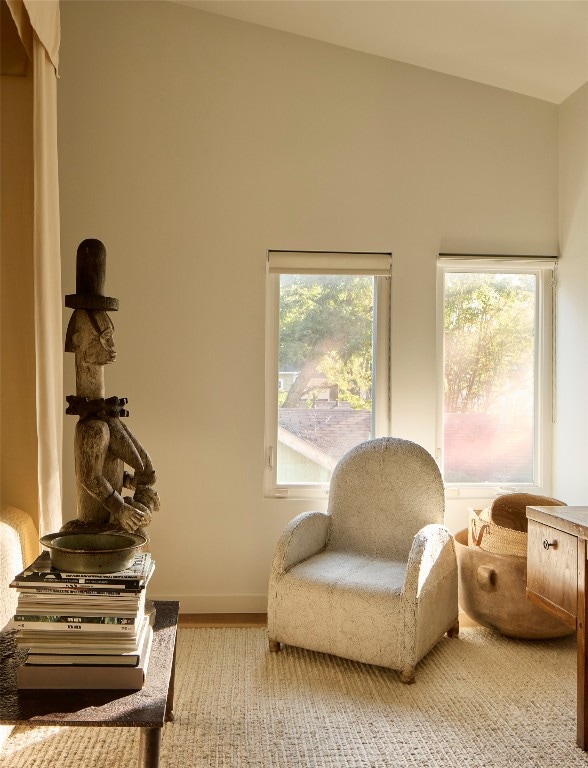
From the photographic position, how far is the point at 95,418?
1668 mm

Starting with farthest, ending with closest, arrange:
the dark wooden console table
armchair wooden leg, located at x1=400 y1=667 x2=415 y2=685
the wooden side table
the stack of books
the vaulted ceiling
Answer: the vaulted ceiling → armchair wooden leg, located at x1=400 y1=667 x2=415 y2=685 → the wooden side table → the stack of books → the dark wooden console table

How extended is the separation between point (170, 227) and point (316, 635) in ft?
6.84

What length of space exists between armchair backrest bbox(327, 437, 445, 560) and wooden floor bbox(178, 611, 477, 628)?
1.87 ft

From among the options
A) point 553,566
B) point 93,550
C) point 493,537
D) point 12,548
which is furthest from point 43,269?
point 493,537

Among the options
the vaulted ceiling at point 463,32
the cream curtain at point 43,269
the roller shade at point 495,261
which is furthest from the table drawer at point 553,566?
the vaulted ceiling at point 463,32

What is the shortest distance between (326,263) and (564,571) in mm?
1890

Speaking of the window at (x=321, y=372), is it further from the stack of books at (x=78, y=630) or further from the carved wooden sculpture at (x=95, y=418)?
the stack of books at (x=78, y=630)

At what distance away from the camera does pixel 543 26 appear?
2.83m

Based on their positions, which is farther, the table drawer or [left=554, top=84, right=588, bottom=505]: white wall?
[left=554, top=84, right=588, bottom=505]: white wall

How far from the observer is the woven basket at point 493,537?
2.99 metres

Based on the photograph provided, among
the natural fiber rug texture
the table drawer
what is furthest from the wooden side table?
the natural fiber rug texture

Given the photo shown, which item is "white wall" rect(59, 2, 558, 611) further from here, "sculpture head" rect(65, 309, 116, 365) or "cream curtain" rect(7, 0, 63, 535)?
"sculpture head" rect(65, 309, 116, 365)

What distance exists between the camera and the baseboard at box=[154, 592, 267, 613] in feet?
11.2

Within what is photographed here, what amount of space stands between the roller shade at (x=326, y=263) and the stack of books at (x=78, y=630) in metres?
2.28
